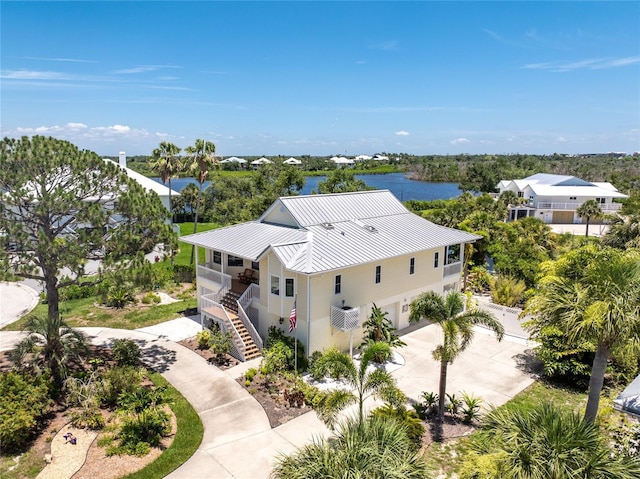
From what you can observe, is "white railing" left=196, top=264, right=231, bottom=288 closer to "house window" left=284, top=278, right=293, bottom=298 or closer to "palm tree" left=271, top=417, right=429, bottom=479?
"house window" left=284, top=278, right=293, bottom=298

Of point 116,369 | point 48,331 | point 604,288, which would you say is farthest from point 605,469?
point 48,331

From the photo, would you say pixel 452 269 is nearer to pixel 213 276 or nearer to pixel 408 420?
pixel 213 276

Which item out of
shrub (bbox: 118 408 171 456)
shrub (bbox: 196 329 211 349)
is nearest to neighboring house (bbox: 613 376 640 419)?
shrub (bbox: 118 408 171 456)

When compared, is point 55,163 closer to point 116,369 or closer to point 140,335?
point 116,369

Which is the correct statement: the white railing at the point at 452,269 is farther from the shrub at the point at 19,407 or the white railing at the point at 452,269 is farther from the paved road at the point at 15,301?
the paved road at the point at 15,301

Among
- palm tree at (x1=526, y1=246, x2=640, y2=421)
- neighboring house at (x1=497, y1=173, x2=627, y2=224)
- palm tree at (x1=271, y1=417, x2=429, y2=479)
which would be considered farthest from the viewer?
neighboring house at (x1=497, y1=173, x2=627, y2=224)

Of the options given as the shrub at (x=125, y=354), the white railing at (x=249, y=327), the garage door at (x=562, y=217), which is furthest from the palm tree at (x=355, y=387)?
the garage door at (x=562, y=217)
